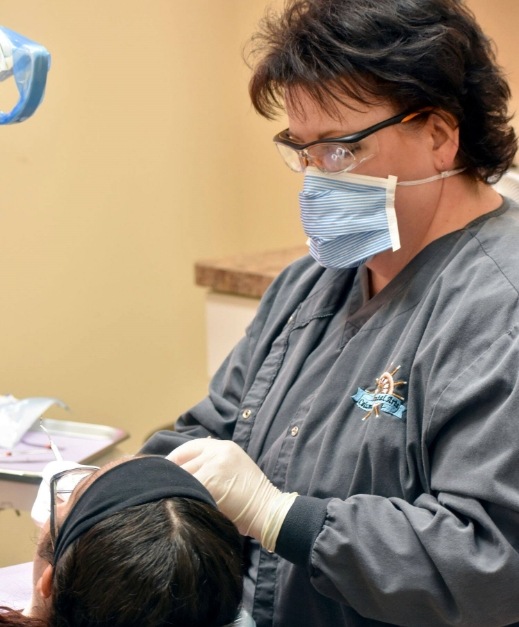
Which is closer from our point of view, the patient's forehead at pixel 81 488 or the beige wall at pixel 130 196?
the patient's forehead at pixel 81 488

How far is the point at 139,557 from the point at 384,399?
472 mm

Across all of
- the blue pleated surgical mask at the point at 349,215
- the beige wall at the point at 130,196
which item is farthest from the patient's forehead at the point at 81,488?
the beige wall at the point at 130,196

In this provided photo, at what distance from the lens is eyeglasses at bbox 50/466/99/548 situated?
1.12 m

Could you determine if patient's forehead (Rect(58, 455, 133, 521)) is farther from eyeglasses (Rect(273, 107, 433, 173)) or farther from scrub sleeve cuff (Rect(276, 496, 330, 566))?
eyeglasses (Rect(273, 107, 433, 173))

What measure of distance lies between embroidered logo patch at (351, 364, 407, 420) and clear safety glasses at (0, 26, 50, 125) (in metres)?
0.67

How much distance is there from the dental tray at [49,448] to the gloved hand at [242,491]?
20.9 inches

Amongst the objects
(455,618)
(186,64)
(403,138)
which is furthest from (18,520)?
(186,64)

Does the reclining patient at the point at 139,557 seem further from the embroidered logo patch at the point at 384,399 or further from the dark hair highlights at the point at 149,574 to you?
the embroidered logo patch at the point at 384,399

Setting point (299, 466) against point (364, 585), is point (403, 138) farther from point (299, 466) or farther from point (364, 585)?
point (364, 585)

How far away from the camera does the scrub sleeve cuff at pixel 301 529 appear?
1.24 meters

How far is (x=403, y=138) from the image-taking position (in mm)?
1368

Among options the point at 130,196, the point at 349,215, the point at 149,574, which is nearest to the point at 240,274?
the point at 130,196

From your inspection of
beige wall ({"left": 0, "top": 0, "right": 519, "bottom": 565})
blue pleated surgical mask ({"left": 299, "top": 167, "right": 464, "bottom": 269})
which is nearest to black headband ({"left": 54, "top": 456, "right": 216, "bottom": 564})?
blue pleated surgical mask ({"left": 299, "top": 167, "right": 464, "bottom": 269})

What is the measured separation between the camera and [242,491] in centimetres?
132
